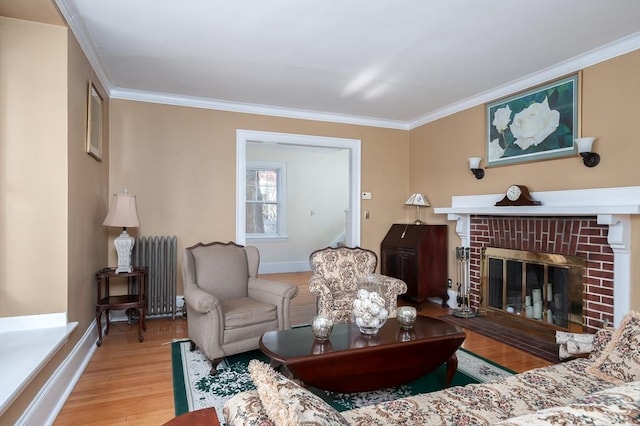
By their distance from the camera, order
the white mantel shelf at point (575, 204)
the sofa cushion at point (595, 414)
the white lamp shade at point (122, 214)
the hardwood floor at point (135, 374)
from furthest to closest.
→ the white lamp shade at point (122, 214), the white mantel shelf at point (575, 204), the hardwood floor at point (135, 374), the sofa cushion at point (595, 414)

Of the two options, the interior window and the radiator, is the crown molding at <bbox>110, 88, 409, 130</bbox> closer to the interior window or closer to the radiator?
Result: the radiator

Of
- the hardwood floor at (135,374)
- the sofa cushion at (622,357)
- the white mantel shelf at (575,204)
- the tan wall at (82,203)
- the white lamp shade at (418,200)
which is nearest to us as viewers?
the sofa cushion at (622,357)

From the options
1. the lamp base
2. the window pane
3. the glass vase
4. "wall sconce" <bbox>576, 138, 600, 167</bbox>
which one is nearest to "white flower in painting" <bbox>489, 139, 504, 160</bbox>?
"wall sconce" <bbox>576, 138, 600, 167</bbox>

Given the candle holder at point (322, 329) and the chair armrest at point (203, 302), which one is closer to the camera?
the candle holder at point (322, 329)

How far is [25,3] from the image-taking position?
2.21 m

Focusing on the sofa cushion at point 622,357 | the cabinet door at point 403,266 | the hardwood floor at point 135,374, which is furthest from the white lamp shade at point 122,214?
the sofa cushion at point 622,357

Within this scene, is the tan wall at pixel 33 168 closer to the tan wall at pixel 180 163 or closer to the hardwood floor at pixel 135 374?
the hardwood floor at pixel 135 374

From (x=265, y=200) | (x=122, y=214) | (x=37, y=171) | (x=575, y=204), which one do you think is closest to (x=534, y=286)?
(x=575, y=204)

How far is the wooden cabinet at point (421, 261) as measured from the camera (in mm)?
4602

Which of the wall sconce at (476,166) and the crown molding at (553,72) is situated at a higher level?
the crown molding at (553,72)

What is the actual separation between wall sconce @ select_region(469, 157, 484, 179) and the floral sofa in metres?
2.57

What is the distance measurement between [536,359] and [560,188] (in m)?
1.56

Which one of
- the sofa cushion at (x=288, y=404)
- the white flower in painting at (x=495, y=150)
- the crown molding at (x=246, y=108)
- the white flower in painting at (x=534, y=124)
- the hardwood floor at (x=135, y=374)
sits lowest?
the hardwood floor at (x=135, y=374)

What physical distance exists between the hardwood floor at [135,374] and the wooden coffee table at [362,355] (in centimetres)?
82
